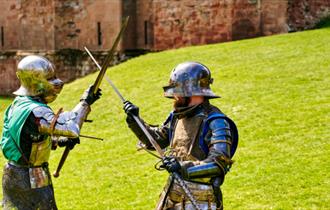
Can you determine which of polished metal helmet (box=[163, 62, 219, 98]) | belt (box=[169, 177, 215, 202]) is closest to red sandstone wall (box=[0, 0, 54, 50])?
polished metal helmet (box=[163, 62, 219, 98])

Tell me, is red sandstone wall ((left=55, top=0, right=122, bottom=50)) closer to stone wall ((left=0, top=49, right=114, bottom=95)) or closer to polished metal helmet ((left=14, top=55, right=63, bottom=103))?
stone wall ((left=0, top=49, right=114, bottom=95))

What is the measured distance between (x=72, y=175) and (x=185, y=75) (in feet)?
19.1

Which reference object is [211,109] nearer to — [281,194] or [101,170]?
[281,194]

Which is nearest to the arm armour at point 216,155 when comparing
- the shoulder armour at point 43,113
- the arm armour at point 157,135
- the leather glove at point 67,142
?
the arm armour at point 157,135

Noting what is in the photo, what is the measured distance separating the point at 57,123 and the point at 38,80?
1.58 ft

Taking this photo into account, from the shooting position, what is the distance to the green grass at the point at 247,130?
350 inches

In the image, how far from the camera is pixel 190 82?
491 centimetres

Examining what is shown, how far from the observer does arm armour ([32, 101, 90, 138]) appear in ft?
16.8

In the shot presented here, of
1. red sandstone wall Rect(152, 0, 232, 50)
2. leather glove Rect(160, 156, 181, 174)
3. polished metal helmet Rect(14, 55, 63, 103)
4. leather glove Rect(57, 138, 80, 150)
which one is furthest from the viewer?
red sandstone wall Rect(152, 0, 232, 50)

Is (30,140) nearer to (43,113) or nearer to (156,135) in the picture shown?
(43,113)

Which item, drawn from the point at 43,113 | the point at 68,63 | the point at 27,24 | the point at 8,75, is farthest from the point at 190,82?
the point at 8,75

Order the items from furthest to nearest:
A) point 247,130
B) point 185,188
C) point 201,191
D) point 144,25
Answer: point 144,25 → point 247,130 → point 201,191 → point 185,188

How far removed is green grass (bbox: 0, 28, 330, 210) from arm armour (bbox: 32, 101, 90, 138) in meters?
3.64

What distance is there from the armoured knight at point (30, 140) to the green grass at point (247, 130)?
344cm
